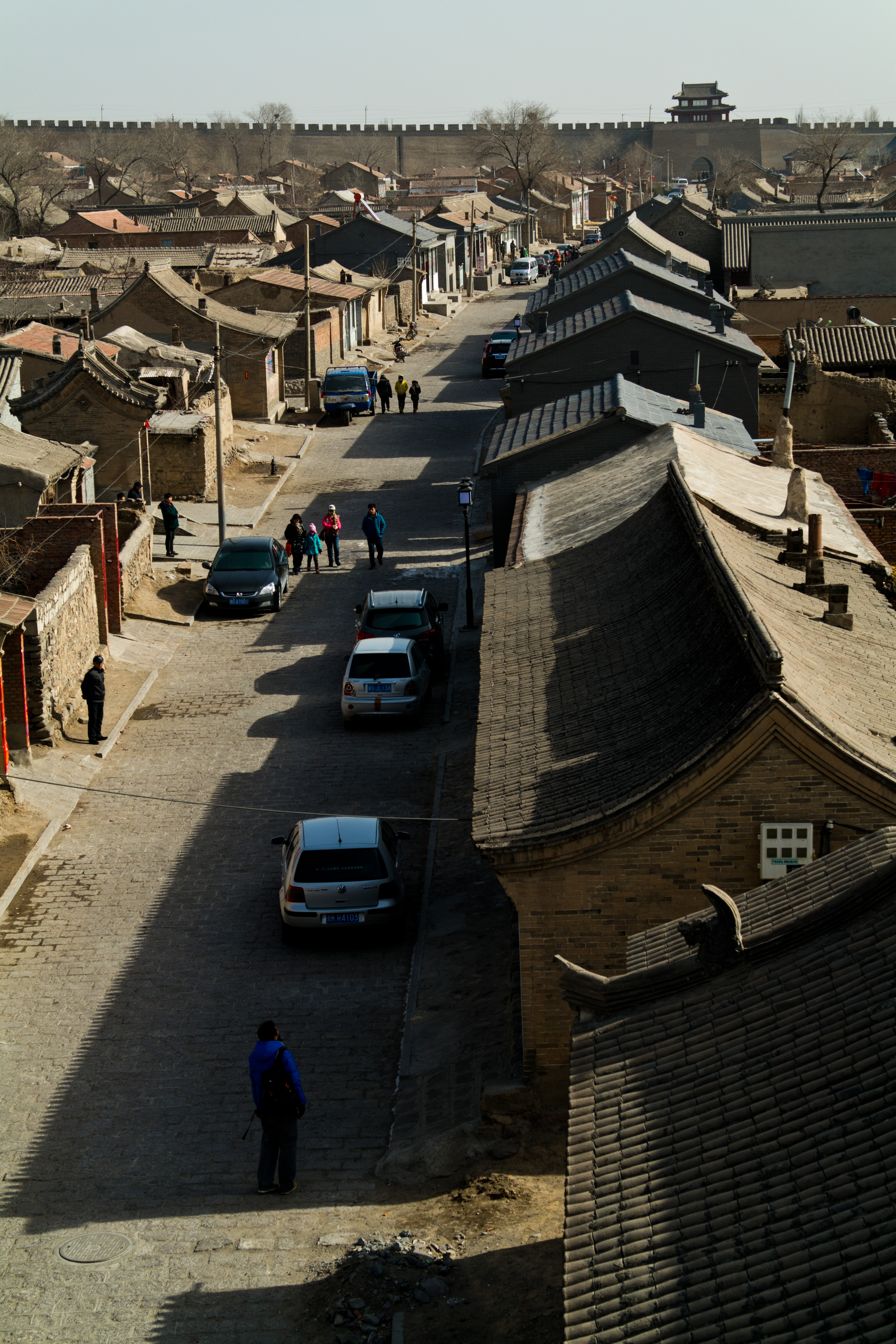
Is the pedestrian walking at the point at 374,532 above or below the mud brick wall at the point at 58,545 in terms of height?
below

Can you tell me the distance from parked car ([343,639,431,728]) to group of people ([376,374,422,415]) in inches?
1160

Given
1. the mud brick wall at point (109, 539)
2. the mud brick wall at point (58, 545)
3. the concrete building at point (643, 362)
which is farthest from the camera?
the concrete building at point (643, 362)

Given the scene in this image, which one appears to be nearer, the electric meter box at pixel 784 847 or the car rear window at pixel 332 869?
the electric meter box at pixel 784 847

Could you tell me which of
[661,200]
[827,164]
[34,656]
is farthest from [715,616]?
[827,164]

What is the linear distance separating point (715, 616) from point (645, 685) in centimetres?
102

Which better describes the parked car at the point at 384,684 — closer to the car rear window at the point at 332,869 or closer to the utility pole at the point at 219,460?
the car rear window at the point at 332,869

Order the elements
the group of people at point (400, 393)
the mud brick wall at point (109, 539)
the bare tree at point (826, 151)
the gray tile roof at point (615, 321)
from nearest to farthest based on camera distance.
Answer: the mud brick wall at point (109, 539)
the gray tile roof at point (615, 321)
the group of people at point (400, 393)
the bare tree at point (826, 151)

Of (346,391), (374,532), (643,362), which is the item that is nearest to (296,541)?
(374,532)

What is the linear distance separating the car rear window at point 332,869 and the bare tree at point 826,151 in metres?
105

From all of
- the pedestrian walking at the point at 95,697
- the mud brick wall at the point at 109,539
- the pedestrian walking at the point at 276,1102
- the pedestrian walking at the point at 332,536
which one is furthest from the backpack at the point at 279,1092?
the pedestrian walking at the point at 332,536

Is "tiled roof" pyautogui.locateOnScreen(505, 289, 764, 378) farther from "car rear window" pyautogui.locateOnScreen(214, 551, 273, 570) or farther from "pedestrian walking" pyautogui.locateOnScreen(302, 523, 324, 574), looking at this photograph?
"car rear window" pyautogui.locateOnScreen(214, 551, 273, 570)

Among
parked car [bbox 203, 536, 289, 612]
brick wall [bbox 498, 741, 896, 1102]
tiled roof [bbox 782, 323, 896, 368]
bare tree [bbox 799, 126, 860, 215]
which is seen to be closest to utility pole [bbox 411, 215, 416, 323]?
tiled roof [bbox 782, 323, 896, 368]

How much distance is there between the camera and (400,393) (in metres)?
54.3

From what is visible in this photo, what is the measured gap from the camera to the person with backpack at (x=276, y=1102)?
12812 mm
